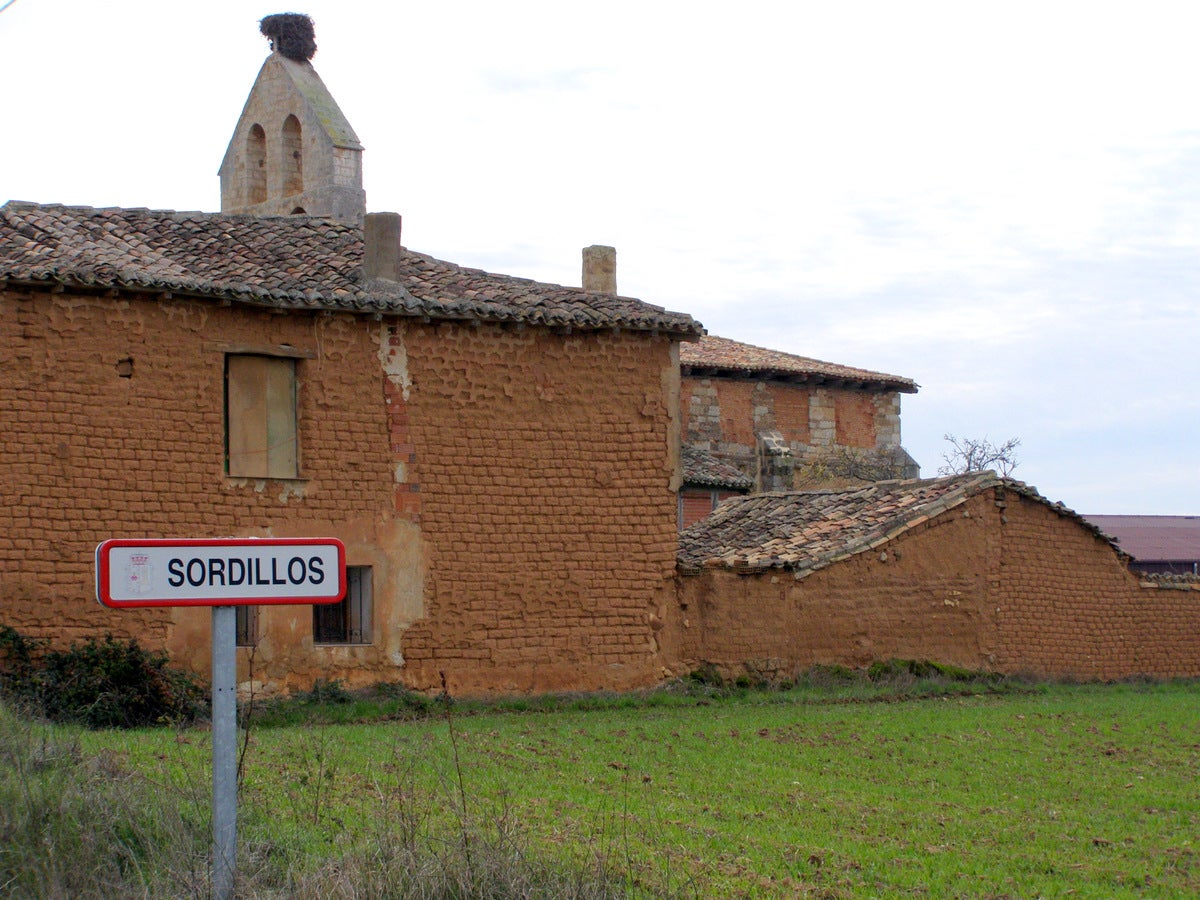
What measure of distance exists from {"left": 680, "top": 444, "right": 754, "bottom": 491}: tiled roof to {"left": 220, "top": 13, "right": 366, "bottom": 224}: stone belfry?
911cm

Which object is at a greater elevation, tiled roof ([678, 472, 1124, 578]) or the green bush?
tiled roof ([678, 472, 1124, 578])

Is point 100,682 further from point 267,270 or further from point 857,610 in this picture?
point 857,610

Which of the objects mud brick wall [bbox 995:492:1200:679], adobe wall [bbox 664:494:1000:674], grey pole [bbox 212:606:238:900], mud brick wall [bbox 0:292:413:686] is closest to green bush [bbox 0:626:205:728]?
mud brick wall [bbox 0:292:413:686]

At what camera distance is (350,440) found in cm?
1669

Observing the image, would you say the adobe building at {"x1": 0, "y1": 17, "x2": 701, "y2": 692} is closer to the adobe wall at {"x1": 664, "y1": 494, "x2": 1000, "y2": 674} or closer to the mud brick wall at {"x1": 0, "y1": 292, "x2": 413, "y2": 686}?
the mud brick wall at {"x1": 0, "y1": 292, "x2": 413, "y2": 686}

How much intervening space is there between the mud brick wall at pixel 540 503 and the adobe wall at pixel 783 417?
552 inches

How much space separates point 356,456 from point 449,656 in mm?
2640

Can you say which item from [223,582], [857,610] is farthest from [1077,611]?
[223,582]

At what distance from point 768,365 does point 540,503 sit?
53.3 feet

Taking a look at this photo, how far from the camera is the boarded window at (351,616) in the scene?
16.8 metres

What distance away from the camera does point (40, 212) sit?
1742 cm

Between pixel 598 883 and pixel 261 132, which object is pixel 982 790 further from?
pixel 261 132

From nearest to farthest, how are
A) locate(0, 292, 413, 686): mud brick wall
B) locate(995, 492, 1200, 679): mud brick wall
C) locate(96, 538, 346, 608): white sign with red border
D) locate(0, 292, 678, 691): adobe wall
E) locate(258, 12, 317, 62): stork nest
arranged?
locate(96, 538, 346, 608): white sign with red border
locate(0, 292, 413, 686): mud brick wall
locate(0, 292, 678, 691): adobe wall
locate(995, 492, 1200, 679): mud brick wall
locate(258, 12, 317, 62): stork nest

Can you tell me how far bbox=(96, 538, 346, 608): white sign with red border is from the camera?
19.1 ft
